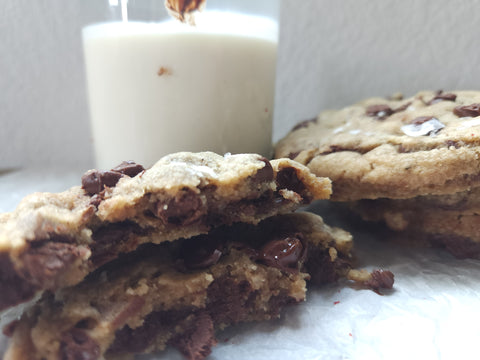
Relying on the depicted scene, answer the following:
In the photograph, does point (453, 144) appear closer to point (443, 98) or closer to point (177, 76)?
point (443, 98)

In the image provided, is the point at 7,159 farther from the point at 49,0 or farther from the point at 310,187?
the point at 310,187

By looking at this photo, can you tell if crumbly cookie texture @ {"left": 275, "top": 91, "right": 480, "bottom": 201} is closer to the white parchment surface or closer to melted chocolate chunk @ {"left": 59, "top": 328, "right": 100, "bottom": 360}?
the white parchment surface

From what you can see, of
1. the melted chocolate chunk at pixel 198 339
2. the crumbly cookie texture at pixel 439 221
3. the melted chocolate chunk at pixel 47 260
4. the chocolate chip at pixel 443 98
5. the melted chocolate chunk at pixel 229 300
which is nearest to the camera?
the melted chocolate chunk at pixel 47 260

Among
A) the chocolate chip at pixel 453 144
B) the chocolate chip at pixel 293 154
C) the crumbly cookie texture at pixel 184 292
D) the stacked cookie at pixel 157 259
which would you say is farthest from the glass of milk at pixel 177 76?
the chocolate chip at pixel 453 144

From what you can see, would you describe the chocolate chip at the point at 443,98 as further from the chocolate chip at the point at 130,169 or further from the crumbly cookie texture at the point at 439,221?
the chocolate chip at the point at 130,169

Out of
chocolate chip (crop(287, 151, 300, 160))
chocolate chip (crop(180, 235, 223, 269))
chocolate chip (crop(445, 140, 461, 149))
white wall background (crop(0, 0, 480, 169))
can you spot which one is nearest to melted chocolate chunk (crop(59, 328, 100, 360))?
chocolate chip (crop(180, 235, 223, 269))
